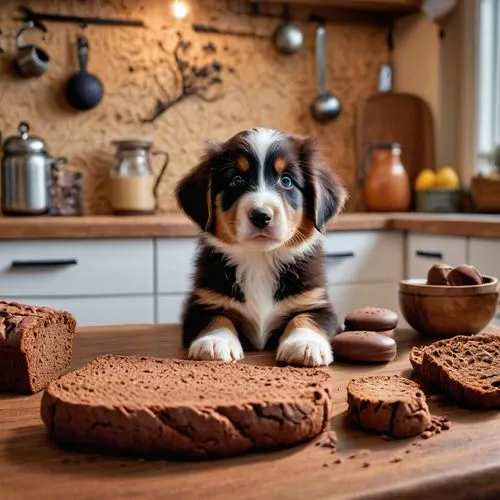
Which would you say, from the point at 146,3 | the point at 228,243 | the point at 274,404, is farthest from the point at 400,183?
the point at 274,404

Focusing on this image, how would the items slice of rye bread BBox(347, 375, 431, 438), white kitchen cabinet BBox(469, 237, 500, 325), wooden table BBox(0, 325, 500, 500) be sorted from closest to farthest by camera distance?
wooden table BBox(0, 325, 500, 500) < slice of rye bread BBox(347, 375, 431, 438) < white kitchen cabinet BBox(469, 237, 500, 325)

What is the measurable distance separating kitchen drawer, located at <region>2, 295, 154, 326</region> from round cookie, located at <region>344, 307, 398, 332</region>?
1449 millimetres

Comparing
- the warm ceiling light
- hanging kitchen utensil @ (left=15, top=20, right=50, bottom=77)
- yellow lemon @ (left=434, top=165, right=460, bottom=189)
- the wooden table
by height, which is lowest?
the wooden table

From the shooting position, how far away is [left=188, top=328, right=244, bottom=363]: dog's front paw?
0.97 m

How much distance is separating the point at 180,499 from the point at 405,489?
0.17m

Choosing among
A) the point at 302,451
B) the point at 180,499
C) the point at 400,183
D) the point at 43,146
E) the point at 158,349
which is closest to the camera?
the point at 180,499

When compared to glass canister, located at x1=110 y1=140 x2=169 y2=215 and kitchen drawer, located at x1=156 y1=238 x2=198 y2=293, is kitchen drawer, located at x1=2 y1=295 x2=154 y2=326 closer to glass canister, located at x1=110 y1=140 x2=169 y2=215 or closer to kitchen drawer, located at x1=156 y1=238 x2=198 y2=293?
kitchen drawer, located at x1=156 y1=238 x2=198 y2=293

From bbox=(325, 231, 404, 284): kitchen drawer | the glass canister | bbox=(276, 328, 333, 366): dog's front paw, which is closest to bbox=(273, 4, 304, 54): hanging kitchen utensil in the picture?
the glass canister

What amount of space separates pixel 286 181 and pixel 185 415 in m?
0.61

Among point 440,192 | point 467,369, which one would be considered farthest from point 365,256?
point 467,369

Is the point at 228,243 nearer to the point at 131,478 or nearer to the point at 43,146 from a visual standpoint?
the point at 131,478

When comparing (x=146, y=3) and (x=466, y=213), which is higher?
(x=146, y=3)

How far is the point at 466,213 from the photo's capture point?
2.95m

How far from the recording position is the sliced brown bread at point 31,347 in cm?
81
